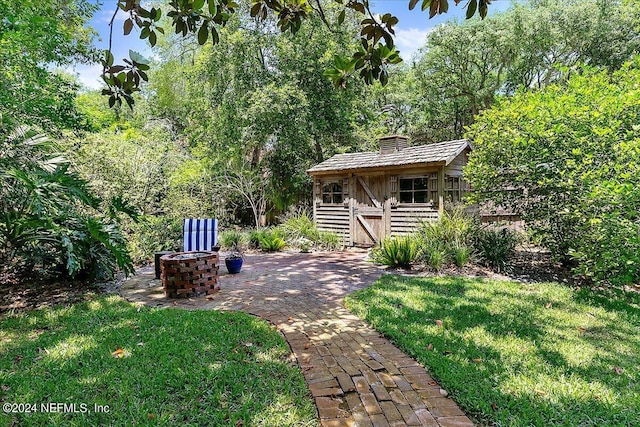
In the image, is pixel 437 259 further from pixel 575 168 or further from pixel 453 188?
pixel 453 188

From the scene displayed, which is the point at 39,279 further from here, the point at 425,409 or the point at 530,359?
the point at 530,359

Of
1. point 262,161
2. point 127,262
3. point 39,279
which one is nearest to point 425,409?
point 127,262

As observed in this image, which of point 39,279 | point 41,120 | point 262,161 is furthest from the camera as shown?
point 262,161

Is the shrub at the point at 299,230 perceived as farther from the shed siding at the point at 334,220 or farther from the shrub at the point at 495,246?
the shrub at the point at 495,246

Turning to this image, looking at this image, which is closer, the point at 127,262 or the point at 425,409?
the point at 425,409

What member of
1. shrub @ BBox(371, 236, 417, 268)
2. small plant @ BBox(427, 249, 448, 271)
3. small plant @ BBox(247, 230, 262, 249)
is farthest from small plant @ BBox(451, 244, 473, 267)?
small plant @ BBox(247, 230, 262, 249)

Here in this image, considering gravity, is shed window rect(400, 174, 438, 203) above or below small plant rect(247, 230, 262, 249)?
above

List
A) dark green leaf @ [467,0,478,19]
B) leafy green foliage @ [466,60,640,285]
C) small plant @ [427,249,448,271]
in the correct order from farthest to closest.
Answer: small plant @ [427,249,448,271]
leafy green foliage @ [466,60,640,285]
dark green leaf @ [467,0,478,19]

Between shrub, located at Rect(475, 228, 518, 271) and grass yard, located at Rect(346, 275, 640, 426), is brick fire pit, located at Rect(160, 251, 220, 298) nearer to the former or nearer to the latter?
grass yard, located at Rect(346, 275, 640, 426)

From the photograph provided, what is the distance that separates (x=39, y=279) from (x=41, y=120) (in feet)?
11.4

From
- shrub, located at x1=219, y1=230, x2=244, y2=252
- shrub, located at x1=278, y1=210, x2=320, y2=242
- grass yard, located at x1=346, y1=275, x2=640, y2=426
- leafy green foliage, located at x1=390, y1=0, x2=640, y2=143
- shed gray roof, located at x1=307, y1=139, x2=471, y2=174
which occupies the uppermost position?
leafy green foliage, located at x1=390, y1=0, x2=640, y2=143

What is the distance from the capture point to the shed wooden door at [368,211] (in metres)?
10.2

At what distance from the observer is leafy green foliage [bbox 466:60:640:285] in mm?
4984

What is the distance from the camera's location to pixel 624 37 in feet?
49.5
